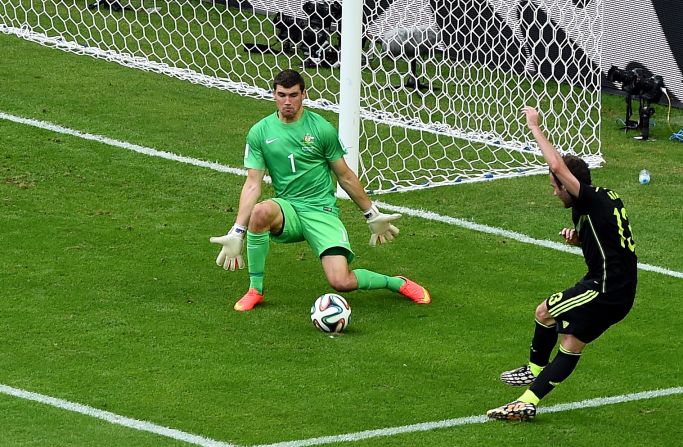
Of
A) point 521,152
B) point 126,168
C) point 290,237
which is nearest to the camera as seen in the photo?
point 290,237

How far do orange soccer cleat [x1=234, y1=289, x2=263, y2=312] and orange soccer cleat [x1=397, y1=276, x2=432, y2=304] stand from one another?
3.50ft

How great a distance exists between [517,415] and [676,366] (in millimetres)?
1594

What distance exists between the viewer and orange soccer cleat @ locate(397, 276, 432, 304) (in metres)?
9.73

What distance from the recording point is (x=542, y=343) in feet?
26.0

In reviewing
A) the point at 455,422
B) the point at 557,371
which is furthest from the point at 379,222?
the point at 557,371

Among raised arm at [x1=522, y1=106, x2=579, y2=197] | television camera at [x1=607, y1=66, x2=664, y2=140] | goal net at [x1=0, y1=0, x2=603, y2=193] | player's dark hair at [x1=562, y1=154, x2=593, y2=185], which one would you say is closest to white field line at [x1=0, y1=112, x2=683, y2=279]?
goal net at [x1=0, y1=0, x2=603, y2=193]

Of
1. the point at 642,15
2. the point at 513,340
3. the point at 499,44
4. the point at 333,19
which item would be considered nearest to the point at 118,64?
the point at 333,19

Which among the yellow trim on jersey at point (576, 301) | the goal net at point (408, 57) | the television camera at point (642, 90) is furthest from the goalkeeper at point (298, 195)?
the television camera at point (642, 90)

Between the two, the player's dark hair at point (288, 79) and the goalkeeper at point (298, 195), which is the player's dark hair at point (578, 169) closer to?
the goalkeeper at point (298, 195)

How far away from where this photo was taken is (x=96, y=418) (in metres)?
7.46

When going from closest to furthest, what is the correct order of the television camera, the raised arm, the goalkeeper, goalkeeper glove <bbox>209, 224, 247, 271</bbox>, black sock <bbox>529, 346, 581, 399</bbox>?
1. the raised arm
2. black sock <bbox>529, 346, 581, 399</bbox>
3. goalkeeper glove <bbox>209, 224, 247, 271</bbox>
4. the goalkeeper
5. the television camera

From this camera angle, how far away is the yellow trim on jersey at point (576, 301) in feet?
24.4

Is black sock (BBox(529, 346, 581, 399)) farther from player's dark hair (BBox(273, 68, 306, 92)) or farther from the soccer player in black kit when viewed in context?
player's dark hair (BBox(273, 68, 306, 92))

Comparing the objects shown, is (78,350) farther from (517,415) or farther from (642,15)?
(642,15)
